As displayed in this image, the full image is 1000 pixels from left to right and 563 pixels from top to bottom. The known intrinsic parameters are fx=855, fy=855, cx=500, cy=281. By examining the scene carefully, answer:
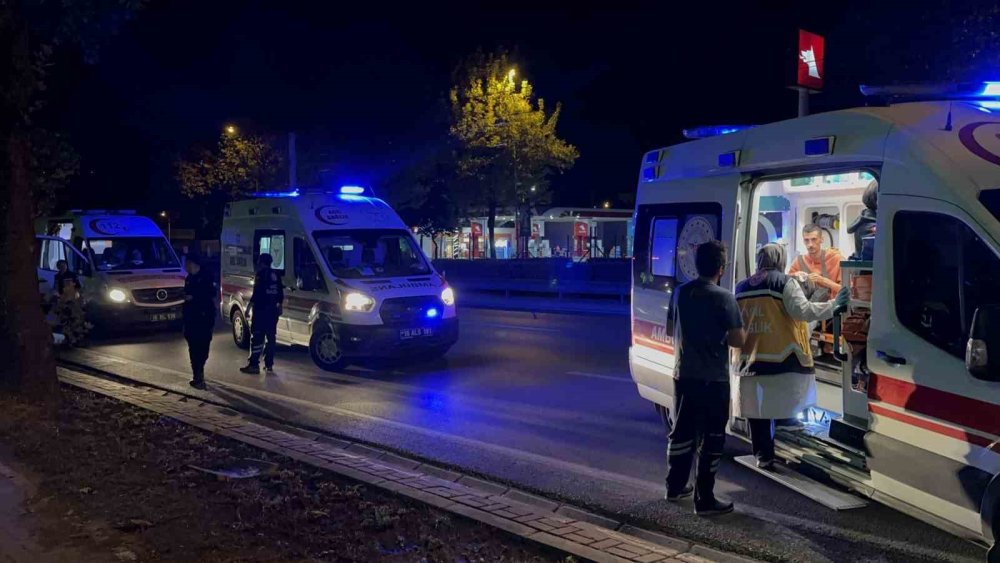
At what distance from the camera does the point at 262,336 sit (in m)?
11.9

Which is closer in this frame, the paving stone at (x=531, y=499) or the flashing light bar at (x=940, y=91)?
the flashing light bar at (x=940, y=91)

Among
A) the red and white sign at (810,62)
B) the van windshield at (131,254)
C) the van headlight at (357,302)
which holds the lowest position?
the van headlight at (357,302)

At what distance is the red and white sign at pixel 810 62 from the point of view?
45.7 ft

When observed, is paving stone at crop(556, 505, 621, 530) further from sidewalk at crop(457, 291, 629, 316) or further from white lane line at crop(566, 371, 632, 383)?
sidewalk at crop(457, 291, 629, 316)

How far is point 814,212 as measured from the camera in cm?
967

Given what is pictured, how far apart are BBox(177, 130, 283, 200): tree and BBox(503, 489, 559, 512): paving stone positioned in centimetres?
3200

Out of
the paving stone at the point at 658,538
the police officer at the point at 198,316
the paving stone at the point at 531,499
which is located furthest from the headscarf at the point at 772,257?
the police officer at the point at 198,316

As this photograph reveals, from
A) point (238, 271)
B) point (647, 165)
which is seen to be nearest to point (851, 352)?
point (647, 165)

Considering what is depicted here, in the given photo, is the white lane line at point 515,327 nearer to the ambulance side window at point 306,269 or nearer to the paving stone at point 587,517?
the ambulance side window at point 306,269

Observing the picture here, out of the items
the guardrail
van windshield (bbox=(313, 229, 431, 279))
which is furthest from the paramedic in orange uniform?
the guardrail

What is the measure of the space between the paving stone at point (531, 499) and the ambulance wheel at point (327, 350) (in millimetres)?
5743

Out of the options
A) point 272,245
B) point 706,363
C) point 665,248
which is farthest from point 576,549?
point 272,245

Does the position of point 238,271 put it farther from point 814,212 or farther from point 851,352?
point 851,352

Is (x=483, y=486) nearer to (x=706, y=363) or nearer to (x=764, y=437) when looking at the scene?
(x=706, y=363)
